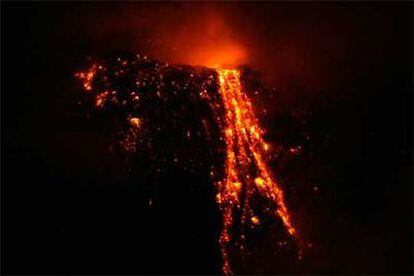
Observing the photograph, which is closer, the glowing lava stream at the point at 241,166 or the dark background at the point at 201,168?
the dark background at the point at 201,168

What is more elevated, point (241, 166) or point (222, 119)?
point (222, 119)

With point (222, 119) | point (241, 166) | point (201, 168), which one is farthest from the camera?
point (222, 119)

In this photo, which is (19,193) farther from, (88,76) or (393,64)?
(393,64)

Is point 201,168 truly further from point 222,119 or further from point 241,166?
point 222,119

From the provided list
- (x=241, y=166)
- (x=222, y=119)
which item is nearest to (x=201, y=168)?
(x=241, y=166)

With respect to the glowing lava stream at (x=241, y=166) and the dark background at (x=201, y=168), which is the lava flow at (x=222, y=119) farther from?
the dark background at (x=201, y=168)

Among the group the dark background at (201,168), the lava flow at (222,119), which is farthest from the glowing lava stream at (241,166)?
the dark background at (201,168)

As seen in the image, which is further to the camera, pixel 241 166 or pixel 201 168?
pixel 241 166
